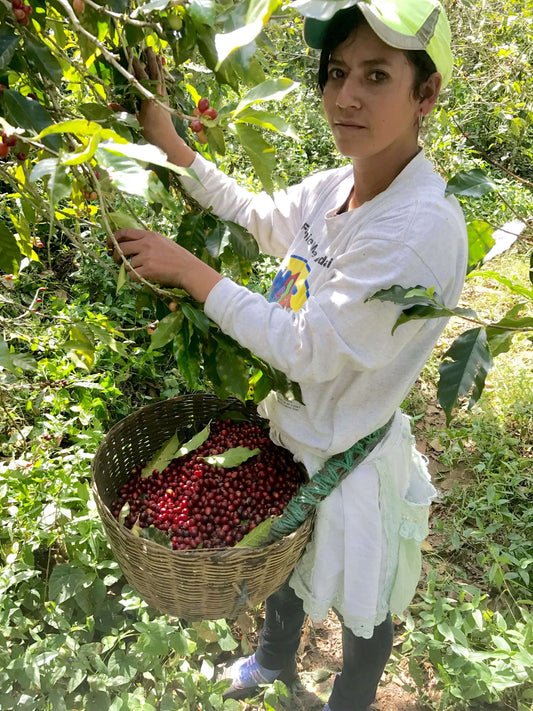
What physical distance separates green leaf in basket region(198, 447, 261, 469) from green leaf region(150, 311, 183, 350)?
42 centimetres

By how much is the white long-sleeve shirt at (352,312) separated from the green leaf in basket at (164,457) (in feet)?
0.99

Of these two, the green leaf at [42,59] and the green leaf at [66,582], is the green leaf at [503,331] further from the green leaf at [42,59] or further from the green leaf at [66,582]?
the green leaf at [66,582]

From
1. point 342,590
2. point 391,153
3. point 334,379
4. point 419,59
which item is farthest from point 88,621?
point 419,59

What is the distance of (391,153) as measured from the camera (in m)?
1.28

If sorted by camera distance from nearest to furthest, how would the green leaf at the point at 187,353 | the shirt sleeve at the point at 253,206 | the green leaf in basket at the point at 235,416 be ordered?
the green leaf at the point at 187,353 < the shirt sleeve at the point at 253,206 < the green leaf in basket at the point at 235,416

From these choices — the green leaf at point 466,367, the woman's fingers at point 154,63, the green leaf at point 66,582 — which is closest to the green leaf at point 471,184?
the green leaf at point 466,367

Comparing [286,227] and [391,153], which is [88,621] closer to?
[286,227]

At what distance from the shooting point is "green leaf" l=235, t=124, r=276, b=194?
3.04ft

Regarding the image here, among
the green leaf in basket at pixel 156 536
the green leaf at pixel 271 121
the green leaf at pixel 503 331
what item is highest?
the green leaf at pixel 271 121

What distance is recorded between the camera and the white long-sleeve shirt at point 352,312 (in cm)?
116

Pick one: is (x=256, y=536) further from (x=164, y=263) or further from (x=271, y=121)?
(x=271, y=121)

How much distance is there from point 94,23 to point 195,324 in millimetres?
541

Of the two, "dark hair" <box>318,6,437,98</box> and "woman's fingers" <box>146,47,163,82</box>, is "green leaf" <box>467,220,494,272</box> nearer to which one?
"dark hair" <box>318,6,437,98</box>

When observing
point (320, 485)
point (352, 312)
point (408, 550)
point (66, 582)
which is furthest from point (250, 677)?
point (352, 312)
